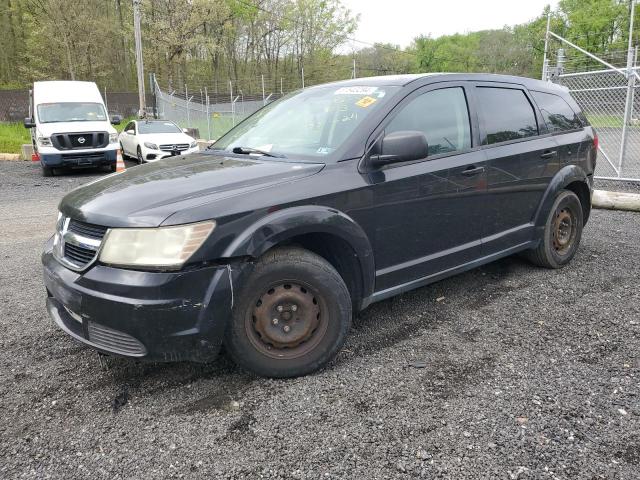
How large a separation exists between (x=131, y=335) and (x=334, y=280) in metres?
1.12

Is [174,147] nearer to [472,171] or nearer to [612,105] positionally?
[612,105]

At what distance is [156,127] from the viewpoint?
1561 centimetres

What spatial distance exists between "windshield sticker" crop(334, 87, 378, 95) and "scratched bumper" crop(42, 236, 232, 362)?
1727mm

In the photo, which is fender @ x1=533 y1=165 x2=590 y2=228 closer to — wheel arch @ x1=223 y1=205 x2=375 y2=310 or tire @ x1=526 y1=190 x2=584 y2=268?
tire @ x1=526 y1=190 x2=584 y2=268

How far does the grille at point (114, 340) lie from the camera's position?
259cm

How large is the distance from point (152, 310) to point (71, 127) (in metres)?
12.3

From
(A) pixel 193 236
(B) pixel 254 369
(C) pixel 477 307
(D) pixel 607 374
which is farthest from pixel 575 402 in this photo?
(A) pixel 193 236

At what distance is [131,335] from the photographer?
2.57m

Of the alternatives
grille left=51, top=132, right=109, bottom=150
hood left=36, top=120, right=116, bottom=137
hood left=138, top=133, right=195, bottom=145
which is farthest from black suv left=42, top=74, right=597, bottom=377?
hood left=138, top=133, right=195, bottom=145

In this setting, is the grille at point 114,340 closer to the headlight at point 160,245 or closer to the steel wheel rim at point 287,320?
the headlight at point 160,245

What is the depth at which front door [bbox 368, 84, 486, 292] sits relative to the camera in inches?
129

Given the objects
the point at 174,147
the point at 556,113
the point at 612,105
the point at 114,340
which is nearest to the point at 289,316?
the point at 114,340

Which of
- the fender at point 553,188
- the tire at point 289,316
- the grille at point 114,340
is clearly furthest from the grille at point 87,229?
the fender at point 553,188

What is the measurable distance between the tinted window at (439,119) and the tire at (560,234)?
1.40 m
